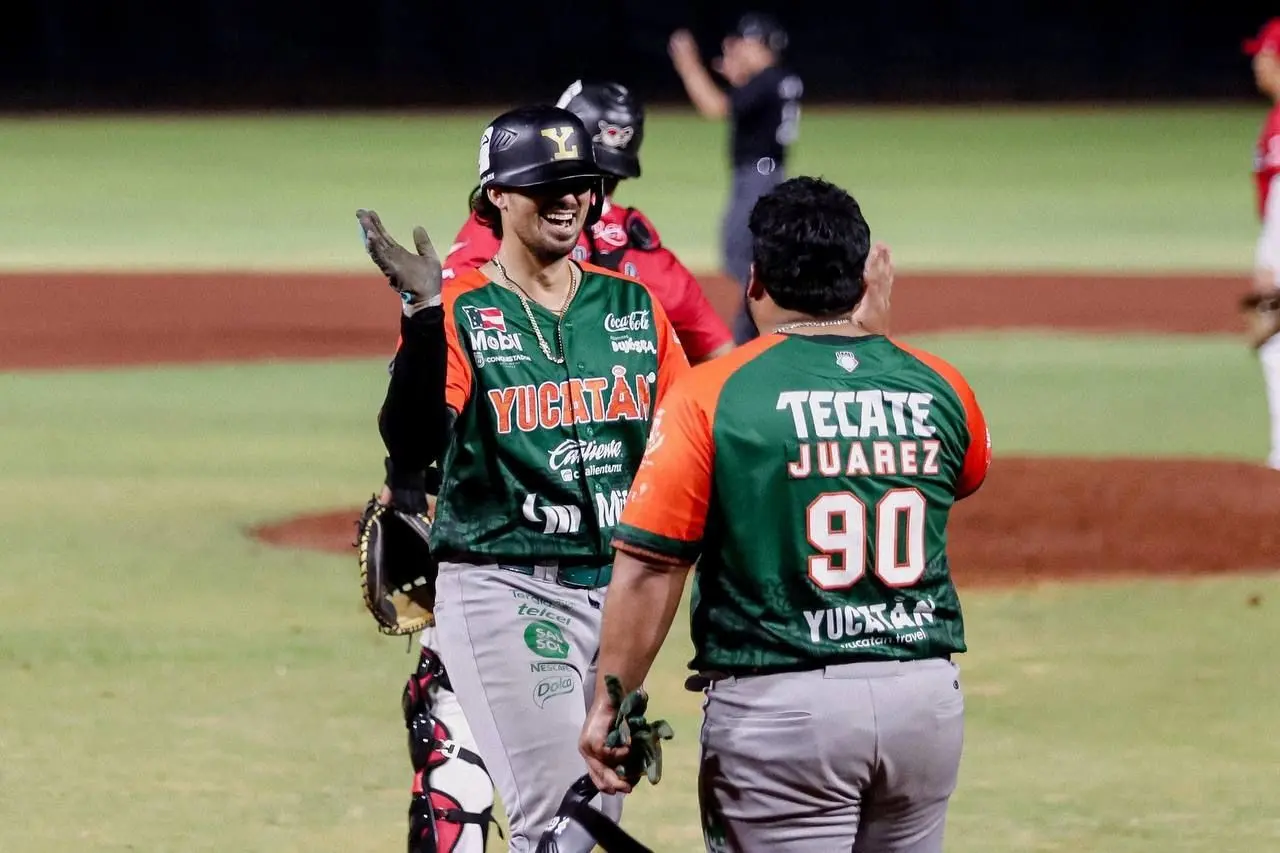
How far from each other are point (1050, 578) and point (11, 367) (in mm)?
9106

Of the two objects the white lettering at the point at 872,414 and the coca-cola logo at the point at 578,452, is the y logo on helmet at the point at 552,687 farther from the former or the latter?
the white lettering at the point at 872,414

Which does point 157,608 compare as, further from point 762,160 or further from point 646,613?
point 762,160

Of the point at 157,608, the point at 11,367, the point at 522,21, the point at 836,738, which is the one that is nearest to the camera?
the point at 836,738

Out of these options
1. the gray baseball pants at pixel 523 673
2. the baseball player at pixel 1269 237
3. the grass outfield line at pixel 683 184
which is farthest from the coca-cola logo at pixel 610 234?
the grass outfield line at pixel 683 184

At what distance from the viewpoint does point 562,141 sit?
479cm

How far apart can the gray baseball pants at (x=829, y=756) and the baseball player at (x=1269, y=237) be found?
22.6 ft

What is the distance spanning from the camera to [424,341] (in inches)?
176

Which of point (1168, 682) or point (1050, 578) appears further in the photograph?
point (1050, 578)

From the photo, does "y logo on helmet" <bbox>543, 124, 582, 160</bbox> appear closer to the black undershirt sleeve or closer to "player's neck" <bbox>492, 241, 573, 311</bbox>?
"player's neck" <bbox>492, 241, 573, 311</bbox>

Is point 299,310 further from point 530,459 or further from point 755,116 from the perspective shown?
point 530,459

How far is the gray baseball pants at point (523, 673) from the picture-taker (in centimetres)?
459

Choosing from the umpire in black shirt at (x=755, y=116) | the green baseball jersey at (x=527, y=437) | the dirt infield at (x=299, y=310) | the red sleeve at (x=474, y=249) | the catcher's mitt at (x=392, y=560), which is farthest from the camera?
the dirt infield at (x=299, y=310)

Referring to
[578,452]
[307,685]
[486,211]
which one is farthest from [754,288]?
[307,685]

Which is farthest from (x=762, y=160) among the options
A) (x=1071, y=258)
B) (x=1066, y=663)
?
(x=1066, y=663)
